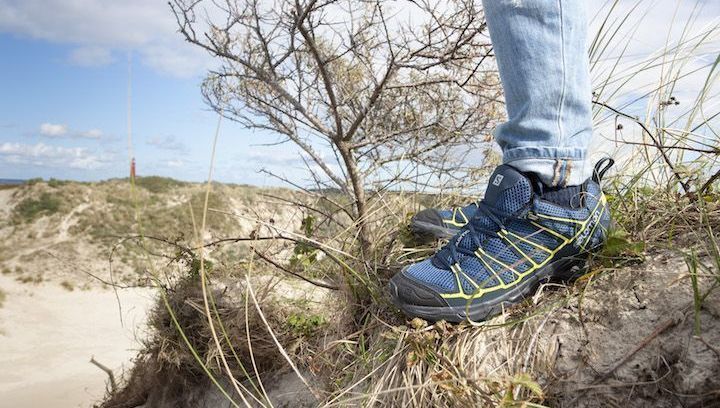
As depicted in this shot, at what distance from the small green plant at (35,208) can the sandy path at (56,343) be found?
1.53 metres

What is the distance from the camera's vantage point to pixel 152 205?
10695 mm

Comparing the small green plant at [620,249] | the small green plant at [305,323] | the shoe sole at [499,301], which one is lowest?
the small green plant at [305,323]

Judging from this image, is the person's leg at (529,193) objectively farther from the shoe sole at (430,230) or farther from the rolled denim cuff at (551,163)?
the shoe sole at (430,230)

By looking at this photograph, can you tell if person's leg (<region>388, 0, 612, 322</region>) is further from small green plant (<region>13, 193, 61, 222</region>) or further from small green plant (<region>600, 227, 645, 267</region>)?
small green plant (<region>13, 193, 61, 222</region>)

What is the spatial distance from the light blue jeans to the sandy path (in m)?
5.49

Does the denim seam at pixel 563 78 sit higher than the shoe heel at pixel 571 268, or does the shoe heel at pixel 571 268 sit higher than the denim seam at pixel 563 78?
the denim seam at pixel 563 78

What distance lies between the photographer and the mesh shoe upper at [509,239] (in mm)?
1233

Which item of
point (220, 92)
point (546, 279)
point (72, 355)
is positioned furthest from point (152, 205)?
point (546, 279)

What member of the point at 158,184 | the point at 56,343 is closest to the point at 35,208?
the point at 158,184

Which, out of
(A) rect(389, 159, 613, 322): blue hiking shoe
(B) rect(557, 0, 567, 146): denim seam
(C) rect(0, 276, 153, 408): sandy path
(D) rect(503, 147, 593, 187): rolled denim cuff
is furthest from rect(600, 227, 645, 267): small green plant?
(C) rect(0, 276, 153, 408): sandy path

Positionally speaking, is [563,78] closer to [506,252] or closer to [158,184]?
[506,252]

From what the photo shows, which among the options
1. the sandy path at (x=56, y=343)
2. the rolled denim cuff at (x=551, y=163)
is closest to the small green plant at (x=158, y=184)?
the sandy path at (x=56, y=343)

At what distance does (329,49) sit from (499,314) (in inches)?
82.1

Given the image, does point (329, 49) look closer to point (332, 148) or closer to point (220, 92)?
point (332, 148)
